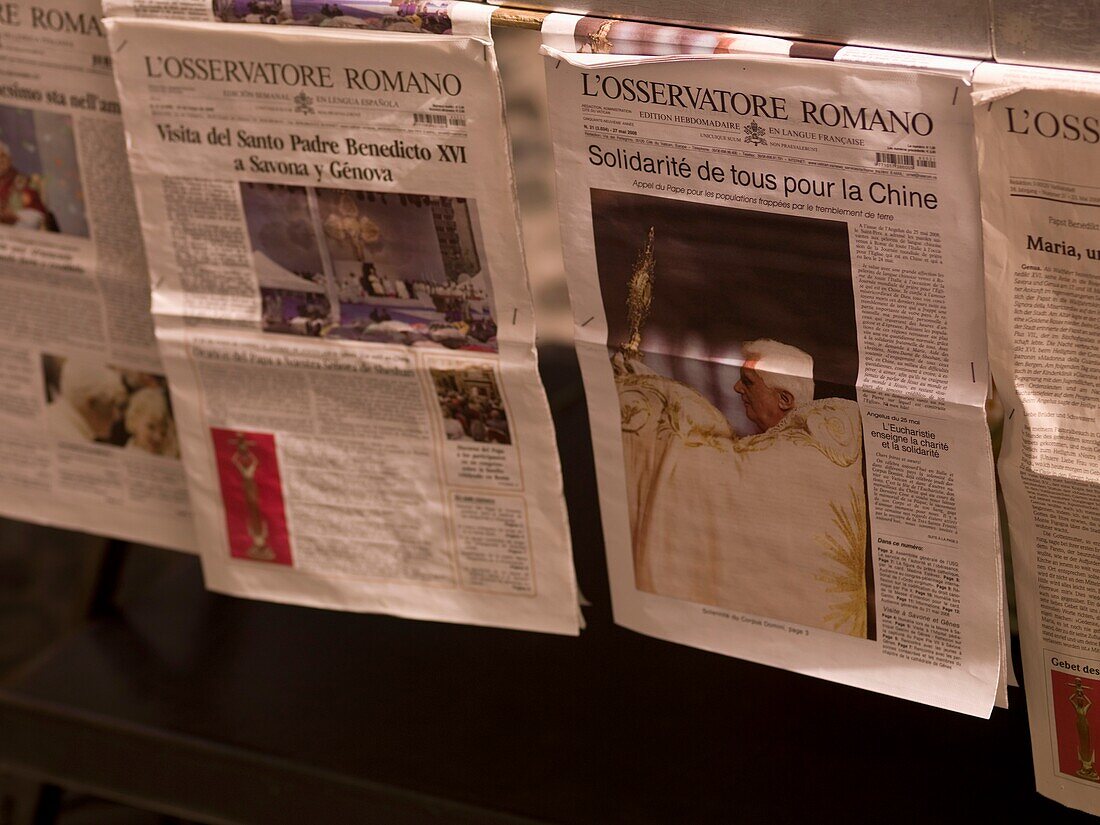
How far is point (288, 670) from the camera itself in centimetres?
100

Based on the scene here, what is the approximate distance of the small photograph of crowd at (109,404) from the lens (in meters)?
0.93

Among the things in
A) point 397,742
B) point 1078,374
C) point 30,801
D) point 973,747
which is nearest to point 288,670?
point 397,742

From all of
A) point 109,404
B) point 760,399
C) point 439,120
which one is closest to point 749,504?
point 760,399

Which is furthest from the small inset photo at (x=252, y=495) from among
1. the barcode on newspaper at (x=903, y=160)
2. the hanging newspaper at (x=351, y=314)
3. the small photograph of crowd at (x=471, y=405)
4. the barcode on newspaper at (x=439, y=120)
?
the barcode on newspaper at (x=903, y=160)

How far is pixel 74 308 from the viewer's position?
0.91 meters

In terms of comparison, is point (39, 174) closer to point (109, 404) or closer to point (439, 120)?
point (109, 404)

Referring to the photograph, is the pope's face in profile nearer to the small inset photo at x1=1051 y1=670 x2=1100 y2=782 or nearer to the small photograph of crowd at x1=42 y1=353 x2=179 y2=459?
the small inset photo at x1=1051 y1=670 x2=1100 y2=782

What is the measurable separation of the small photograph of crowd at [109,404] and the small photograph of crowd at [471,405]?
0.25 meters

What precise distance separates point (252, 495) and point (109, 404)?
14cm

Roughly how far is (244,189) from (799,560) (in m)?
0.40

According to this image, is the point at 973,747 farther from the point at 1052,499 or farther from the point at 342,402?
the point at 342,402

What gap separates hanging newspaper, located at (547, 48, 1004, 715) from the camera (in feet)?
2.06

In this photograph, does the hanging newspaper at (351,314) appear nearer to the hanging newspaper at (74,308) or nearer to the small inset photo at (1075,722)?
the hanging newspaper at (74,308)

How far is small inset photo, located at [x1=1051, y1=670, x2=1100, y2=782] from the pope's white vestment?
0.11 meters
